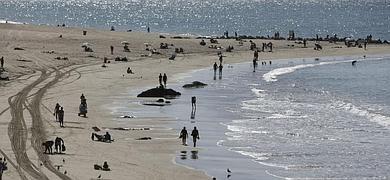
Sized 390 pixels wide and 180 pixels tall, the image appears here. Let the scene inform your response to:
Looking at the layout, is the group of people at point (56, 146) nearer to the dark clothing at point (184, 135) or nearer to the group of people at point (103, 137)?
the group of people at point (103, 137)

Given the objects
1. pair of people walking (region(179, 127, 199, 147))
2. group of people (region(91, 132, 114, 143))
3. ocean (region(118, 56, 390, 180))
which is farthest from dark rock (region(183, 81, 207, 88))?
group of people (region(91, 132, 114, 143))

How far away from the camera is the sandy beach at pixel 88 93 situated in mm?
31609

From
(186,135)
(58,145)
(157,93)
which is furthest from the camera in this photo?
(157,93)

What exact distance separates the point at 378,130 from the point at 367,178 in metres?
11.9

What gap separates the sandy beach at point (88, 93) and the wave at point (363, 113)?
39.9 feet

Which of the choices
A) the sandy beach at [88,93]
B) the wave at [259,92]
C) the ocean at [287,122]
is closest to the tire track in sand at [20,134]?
the sandy beach at [88,93]

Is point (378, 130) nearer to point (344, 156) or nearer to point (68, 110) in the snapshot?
point (344, 156)

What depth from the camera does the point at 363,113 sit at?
4903cm

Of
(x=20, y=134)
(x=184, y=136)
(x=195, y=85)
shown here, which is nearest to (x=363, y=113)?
(x=195, y=85)

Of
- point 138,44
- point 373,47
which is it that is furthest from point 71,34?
point 373,47

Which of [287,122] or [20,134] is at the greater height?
[20,134]

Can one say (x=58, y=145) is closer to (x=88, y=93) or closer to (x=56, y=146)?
(x=56, y=146)

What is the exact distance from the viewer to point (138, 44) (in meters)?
88.4

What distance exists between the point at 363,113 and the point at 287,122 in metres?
6.87
